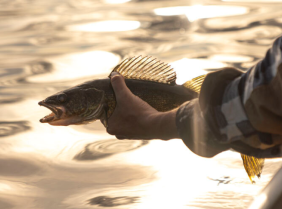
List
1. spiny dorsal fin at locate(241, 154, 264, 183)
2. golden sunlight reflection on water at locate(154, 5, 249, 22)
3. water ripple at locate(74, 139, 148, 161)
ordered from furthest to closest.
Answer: golden sunlight reflection on water at locate(154, 5, 249, 22) → water ripple at locate(74, 139, 148, 161) → spiny dorsal fin at locate(241, 154, 264, 183)

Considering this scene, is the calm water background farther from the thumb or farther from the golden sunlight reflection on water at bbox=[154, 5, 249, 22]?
the thumb

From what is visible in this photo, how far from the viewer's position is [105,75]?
6602 millimetres

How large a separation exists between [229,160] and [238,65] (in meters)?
3.11

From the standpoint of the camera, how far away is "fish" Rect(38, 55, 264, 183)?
2857 mm

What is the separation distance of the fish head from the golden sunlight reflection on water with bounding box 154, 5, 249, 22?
289 inches

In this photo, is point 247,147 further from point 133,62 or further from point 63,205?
point 63,205

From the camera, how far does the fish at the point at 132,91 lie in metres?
2.86

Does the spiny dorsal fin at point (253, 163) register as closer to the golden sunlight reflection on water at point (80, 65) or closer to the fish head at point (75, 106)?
the fish head at point (75, 106)

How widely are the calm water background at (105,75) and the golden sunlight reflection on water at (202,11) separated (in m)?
0.02

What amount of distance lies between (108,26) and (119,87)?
23.6 ft

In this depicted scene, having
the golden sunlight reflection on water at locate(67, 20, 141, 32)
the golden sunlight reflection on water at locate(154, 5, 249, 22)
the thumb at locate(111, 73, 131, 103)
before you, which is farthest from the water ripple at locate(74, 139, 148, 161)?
the golden sunlight reflection on water at locate(154, 5, 249, 22)

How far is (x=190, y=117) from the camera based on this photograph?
222cm

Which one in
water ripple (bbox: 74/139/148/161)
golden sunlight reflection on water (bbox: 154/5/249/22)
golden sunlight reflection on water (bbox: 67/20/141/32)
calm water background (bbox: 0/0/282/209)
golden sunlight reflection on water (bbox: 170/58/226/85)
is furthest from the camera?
golden sunlight reflection on water (bbox: 154/5/249/22)

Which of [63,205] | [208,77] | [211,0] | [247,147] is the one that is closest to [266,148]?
[247,147]
